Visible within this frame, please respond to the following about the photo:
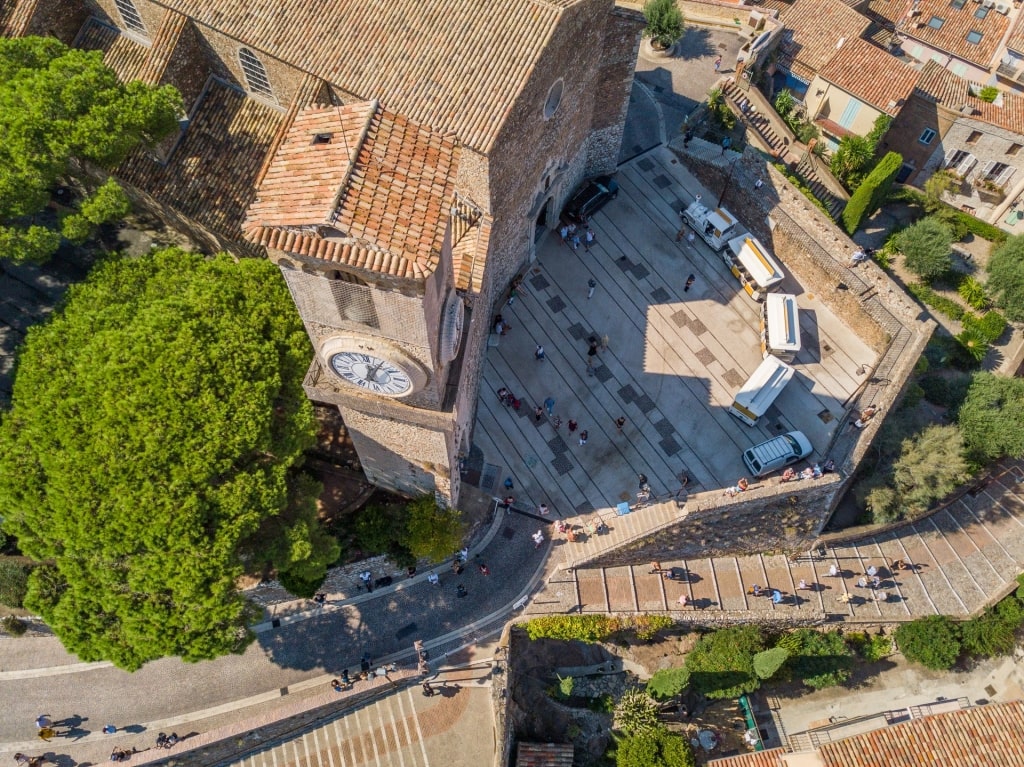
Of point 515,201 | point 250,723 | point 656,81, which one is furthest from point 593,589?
point 656,81

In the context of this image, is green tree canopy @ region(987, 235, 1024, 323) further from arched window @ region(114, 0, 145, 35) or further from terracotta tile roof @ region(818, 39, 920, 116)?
arched window @ region(114, 0, 145, 35)

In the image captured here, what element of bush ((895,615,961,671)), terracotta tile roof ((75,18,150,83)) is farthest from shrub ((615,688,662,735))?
terracotta tile roof ((75,18,150,83))

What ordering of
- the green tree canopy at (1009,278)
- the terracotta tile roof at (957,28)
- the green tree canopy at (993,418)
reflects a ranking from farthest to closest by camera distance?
the terracotta tile roof at (957,28), the green tree canopy at (1009,278), the green tree canopy at (993,418)

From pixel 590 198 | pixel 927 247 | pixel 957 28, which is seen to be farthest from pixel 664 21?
pixel 957 28

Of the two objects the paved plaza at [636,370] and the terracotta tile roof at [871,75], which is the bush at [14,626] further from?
the terracotta tile roof at [871,75]

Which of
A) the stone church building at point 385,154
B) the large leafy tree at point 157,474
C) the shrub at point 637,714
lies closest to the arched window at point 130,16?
the stone church building at point 385,154

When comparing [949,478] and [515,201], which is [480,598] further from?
[949,478]
